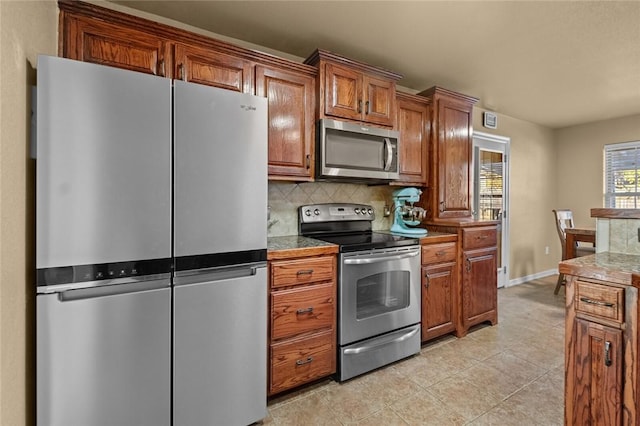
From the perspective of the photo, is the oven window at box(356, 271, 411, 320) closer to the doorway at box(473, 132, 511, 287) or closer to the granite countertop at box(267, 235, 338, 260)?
the granite countertop at box(267, 235, 338, 260)

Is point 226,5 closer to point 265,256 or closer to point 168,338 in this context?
point 265,256

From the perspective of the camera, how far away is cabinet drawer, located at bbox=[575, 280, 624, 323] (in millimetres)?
1194

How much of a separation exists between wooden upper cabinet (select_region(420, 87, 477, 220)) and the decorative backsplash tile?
1.33 metres

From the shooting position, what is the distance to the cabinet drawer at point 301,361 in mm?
1778

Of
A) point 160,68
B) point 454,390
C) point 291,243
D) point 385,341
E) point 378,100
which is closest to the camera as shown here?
point 160,68

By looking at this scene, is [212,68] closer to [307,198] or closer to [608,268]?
[307,198]

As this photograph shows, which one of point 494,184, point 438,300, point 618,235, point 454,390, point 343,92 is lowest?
point 454,390

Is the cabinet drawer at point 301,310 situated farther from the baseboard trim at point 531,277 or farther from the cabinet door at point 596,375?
the baseboard trim at point 531,277

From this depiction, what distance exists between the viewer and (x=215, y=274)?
4.80ft

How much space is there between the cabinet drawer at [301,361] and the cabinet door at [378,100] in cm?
172

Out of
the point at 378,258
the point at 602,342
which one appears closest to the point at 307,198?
the point at 378,258

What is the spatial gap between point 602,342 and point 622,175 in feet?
15.7

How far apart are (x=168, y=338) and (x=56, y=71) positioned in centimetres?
118

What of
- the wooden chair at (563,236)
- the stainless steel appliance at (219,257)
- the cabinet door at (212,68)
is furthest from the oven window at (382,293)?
the wooden chair at (563,236)
